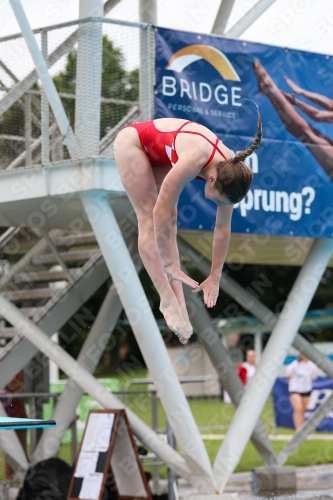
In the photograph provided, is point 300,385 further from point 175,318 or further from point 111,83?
point 175,318

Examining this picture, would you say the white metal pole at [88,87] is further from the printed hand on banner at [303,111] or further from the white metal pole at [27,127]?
the printed hand on banner at [303,111]

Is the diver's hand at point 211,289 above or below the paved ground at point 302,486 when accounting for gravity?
below

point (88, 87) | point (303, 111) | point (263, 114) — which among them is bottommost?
point (88, 87)

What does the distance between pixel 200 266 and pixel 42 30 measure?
374cm

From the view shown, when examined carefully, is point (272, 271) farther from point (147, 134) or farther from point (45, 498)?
point (147, 134)

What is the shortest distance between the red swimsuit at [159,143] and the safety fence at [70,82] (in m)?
3.46

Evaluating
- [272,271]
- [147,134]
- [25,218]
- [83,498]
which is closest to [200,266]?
[25,218]

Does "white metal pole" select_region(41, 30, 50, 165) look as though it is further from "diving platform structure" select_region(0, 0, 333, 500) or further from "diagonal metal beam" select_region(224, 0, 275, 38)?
"diagonal metal beam" select_region(224, 0, 275, 38)

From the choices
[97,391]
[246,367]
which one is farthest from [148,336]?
[246,367]

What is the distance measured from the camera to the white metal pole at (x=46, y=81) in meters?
8.21

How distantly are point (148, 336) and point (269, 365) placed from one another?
170 cm

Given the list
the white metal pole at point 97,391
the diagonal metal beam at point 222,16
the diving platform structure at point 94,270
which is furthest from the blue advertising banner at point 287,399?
the white metal pole at point 97,391

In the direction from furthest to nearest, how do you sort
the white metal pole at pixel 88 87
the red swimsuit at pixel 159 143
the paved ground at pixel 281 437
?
the paved ground at pixel 281 437 < the white metal pole at pixel 88 87 < the red swimsuit at pixel 159 143

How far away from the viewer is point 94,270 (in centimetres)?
1140
